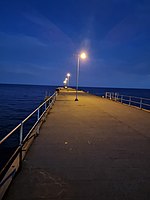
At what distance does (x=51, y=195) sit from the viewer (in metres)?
4.18

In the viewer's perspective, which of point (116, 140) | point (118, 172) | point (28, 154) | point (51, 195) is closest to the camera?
point (51, 195)

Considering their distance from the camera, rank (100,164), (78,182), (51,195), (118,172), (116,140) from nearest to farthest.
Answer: (51,195)
(78,182)
(118,172)
(100,164)
(116,140)

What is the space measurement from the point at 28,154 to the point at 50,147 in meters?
0.94

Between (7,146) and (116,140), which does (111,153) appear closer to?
(116,140)

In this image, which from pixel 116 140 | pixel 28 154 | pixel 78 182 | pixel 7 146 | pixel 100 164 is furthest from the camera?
pixel 7 146

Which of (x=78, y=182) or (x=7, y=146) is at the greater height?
(x=78, y=182)

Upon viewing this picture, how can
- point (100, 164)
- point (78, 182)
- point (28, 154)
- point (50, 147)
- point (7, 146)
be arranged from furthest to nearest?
point (7, 146) → point (50, 147) → point (28, 154) → point (100, 164) → point (78, 182)

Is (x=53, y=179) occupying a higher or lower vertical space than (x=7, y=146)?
higher

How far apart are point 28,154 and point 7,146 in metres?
10.5

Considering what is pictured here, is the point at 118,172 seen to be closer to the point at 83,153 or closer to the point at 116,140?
the point at 83,153

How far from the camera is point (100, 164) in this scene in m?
5.80

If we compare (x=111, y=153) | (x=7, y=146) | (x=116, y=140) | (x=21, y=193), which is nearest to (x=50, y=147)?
(x=111, y=153)

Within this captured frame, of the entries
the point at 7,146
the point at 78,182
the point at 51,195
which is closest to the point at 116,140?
the point at 78,182

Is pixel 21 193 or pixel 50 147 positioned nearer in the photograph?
pixel 21 193
